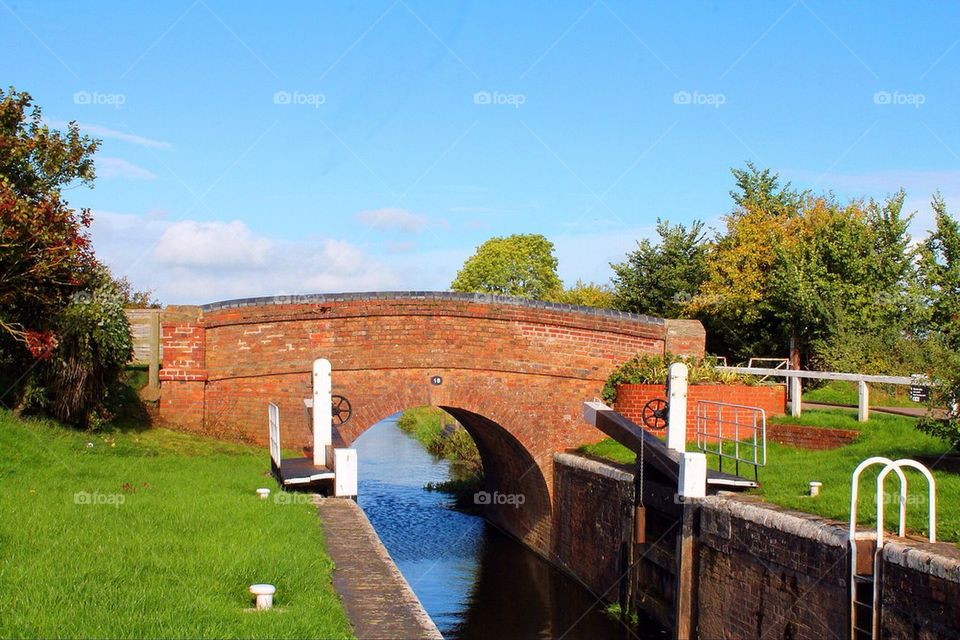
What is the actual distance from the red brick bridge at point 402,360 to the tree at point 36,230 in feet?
8.05

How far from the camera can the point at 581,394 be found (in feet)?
56.0

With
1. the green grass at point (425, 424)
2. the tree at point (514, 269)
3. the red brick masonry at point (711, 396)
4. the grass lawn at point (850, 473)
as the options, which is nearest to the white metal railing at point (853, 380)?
the grass lawn at point (850, 473)

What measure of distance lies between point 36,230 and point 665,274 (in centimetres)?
2157

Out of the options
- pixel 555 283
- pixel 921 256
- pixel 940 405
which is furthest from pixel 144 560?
pixel 555 283

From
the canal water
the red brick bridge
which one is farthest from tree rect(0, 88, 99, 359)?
the canal water

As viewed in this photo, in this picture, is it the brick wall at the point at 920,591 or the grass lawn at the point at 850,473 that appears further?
the grass lawn at the point at 850,473

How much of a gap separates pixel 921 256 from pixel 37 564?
2371cm

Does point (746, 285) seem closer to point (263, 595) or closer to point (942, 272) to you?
point (942, 272)

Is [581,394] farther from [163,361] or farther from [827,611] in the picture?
[827,611]

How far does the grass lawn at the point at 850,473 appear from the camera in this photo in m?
8.38

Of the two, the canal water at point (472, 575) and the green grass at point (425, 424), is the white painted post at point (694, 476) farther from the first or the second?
the green grass at point (425, 424)

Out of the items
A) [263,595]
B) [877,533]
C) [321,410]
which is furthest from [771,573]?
[321,410]

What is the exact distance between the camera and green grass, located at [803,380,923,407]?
1738 centimetres

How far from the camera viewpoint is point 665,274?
3091 centimetres
